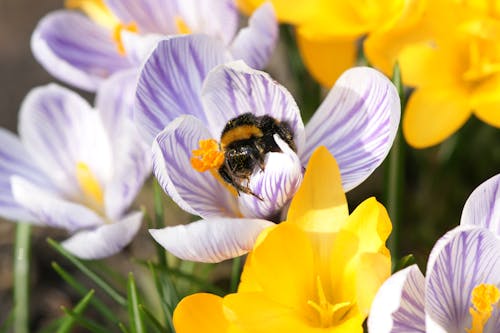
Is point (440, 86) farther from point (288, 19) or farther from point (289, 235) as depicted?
point (289, 235)

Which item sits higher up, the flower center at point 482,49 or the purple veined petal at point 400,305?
the flower center at point 482,49

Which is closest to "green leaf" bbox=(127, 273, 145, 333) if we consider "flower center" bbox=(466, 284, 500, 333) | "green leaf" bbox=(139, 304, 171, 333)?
"green leaf" bbox=(139, 304, 171, 333)

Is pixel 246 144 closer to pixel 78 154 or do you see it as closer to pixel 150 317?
pixel 150 317

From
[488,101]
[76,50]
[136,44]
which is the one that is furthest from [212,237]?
[76,50]

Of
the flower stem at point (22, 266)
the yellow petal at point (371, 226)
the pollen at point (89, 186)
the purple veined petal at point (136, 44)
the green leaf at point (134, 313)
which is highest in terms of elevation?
the purple veined petal at point (136, 44)

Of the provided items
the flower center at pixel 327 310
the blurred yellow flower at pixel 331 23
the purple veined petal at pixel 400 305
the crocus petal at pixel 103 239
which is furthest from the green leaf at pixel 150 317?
the blurred yellow flower at pixel 331 23

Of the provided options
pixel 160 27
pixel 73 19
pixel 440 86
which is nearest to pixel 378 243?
pixel 440 86

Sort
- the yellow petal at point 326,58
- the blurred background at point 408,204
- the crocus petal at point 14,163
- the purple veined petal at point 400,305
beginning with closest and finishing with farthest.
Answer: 1. the purple veined petal at point 400,305
2. the crocus petal at point 14,163
3. the yellow petal at point 326,58
4. the blurred background at point 408,204

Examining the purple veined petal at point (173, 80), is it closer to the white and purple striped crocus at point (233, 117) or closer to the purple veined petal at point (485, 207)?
the white and purple striped crocus at point (233, 117)
